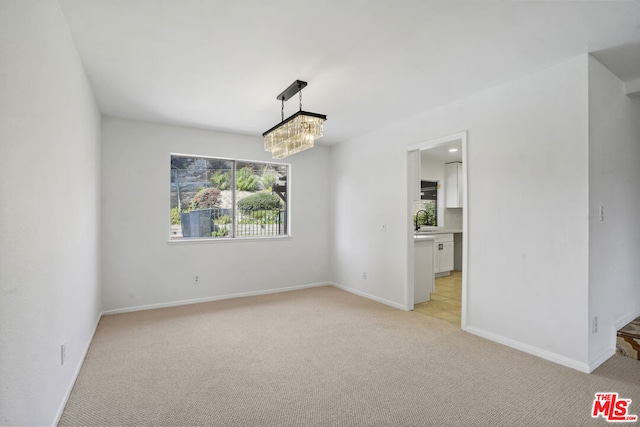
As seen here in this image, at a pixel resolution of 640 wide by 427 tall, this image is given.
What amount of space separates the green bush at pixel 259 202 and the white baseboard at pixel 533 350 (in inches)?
133

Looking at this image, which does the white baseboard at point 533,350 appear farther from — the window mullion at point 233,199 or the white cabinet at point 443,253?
the window mullion at point 233,199

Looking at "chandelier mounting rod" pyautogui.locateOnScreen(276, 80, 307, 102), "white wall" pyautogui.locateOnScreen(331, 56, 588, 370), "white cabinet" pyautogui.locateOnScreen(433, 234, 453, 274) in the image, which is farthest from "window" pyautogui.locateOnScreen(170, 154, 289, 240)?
"white cabinet" pyautogui.locateOnScreen(433, 234, 453, 274)

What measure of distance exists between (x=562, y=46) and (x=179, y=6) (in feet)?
9.01

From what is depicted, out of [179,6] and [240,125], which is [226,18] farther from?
[240,125]

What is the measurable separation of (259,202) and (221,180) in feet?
2.29

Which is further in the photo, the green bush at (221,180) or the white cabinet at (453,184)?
the white cabinet at (453,184)

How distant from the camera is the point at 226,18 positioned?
212 cm

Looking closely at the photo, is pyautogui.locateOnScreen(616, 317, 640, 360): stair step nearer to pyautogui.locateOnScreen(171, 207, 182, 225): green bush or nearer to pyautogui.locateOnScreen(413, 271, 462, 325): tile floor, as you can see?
pyautogui.locateOnScreen(413, 271, 462, 325): tile floor

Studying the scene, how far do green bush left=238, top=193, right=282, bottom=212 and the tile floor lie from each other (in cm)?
271

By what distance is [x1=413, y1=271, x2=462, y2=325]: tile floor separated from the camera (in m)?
4.04

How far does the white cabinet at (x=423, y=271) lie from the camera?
4586 millimetres

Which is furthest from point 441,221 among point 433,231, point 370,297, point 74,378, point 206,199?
point 74,378

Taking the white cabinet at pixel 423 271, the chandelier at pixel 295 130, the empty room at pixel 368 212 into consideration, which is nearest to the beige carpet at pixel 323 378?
the empty room at pixel 368 212

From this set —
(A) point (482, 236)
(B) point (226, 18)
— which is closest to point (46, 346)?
(B) point (226, 18)
